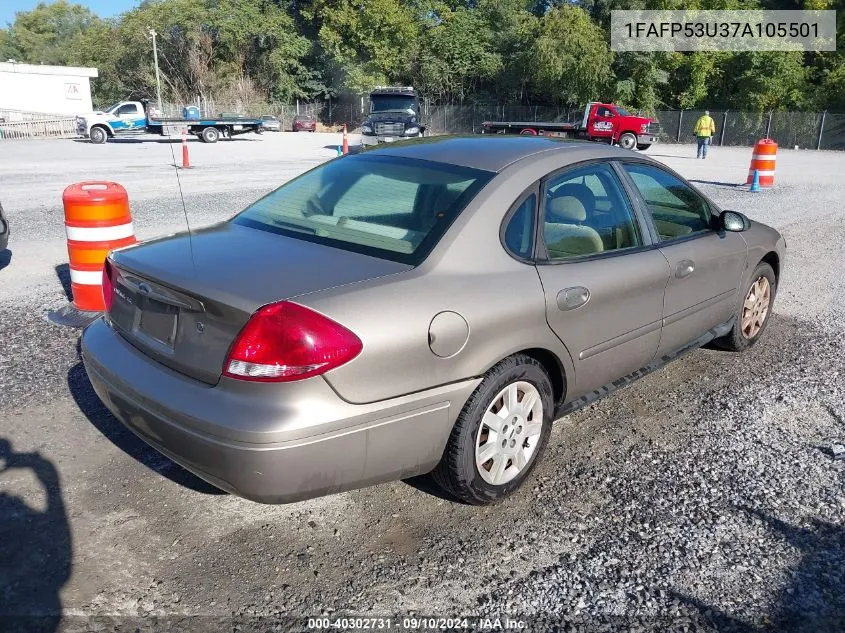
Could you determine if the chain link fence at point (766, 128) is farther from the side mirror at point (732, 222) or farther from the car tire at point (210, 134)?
the side mirror at point (732, 222)

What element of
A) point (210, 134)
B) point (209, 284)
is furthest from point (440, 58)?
point (209, 284)

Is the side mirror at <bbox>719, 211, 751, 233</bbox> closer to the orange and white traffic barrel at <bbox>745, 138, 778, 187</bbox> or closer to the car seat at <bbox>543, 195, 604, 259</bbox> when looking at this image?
the car seat at <bbox>543, 195, 604, 259</bbox>

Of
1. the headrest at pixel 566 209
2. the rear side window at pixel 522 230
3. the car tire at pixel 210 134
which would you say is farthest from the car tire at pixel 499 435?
the car tire at pixel 210 134

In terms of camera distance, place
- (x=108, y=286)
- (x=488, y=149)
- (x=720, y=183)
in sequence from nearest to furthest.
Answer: (x=108, y=286) < (x=488, y=149) < (x=720, y=183)

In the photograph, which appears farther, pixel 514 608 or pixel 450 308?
pixel 450 308

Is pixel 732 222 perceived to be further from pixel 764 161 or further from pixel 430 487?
pixel 764 161

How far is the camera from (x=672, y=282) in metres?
3.98

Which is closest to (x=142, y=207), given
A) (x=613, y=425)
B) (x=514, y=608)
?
(x=613, y=425)

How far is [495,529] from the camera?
3062 mm

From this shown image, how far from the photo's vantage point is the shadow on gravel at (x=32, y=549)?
246cm

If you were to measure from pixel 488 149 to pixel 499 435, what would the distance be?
4.95ft

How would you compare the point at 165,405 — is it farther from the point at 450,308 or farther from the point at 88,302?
the point at 88,302

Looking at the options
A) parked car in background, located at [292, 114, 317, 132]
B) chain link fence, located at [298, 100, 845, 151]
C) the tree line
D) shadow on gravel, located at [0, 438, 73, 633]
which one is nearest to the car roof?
shadow on gravel, located at [0, 438, 73, 633]

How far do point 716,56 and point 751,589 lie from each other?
158 ft
